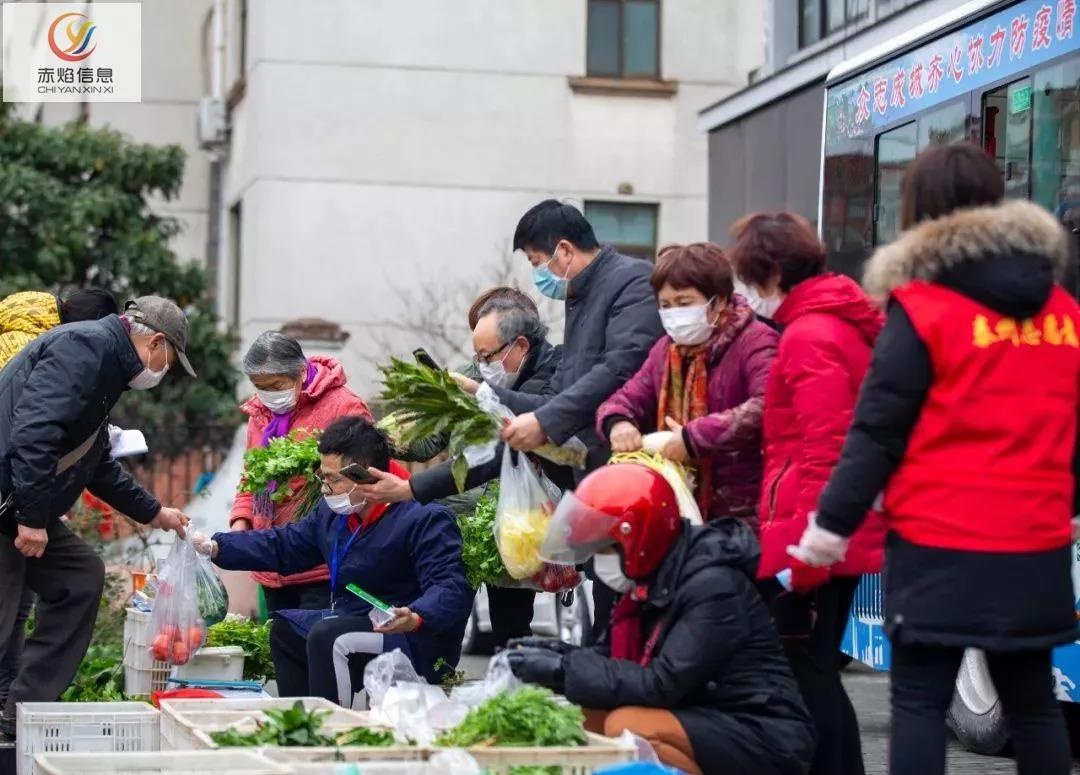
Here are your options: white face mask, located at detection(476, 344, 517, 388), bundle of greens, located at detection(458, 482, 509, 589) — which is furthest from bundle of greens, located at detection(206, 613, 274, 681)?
white face mask, located at detection(476, 344, 517, 388)

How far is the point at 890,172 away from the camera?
10188 millimetres

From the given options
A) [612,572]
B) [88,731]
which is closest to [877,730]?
[88,731]

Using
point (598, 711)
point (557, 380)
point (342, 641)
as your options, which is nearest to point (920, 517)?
point (598, 711)

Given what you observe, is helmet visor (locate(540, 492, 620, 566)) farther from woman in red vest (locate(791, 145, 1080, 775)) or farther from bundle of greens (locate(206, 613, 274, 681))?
bundle of greens (locate(206, 613, 274, 681))

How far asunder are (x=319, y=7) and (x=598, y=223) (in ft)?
14.4

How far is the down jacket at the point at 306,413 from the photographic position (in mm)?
8359

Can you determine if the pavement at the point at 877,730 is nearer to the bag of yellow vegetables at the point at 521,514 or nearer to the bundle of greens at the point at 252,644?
the bag of yellow vegetables at the point at 521,514

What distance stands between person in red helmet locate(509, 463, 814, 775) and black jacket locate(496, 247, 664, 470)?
78 cm

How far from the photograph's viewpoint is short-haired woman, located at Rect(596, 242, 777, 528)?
5848 mm

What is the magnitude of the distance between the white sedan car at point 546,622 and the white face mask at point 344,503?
20.6ft

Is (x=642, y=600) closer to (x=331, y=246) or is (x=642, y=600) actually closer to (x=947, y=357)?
(x=947, y=357)

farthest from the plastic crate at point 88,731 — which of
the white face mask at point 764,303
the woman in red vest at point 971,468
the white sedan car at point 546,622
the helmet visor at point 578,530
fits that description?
the white sedan car at point 546,622

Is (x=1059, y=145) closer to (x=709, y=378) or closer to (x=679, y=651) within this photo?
(x=709, y=378)

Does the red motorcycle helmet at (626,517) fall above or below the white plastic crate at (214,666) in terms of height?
above
